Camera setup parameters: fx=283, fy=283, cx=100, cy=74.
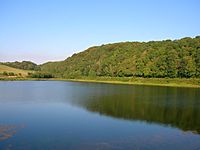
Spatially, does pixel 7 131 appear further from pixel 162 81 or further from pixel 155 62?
pixel 155 62

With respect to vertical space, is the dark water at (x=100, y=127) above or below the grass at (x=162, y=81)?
below

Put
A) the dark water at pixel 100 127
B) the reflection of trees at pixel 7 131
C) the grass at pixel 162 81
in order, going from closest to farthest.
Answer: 1. the dark water at pixel 100 127
2. the reflection of trees at pixel 7 131
3. the grass at pixel 162 81

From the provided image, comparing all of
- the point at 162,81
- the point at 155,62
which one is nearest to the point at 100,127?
the point at 162,81

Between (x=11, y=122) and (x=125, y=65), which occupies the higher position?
(x=125, y=65)

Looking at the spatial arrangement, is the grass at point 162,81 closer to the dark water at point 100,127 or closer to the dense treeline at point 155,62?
the dense treeline at point 155,62

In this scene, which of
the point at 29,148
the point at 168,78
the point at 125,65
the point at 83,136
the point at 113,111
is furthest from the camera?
the point at 125,65

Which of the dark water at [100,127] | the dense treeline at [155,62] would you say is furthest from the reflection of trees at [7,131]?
the dense treeline at [155,62]

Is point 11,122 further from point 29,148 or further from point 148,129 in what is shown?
point 148,129

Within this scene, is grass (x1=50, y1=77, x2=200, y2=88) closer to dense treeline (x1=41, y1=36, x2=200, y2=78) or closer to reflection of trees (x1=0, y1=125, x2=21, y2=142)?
dense treeline (x1=41, y1=36, x2=200, y2=78)

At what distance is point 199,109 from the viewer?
40.8 metres

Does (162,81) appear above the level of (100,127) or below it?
above

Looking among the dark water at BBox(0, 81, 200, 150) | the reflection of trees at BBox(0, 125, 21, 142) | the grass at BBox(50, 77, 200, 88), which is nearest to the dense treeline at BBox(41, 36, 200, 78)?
the grass at BBox(50, 77, 200, 88)

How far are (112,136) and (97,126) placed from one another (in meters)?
4.38

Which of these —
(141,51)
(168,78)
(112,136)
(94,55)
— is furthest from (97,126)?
(94,55)
